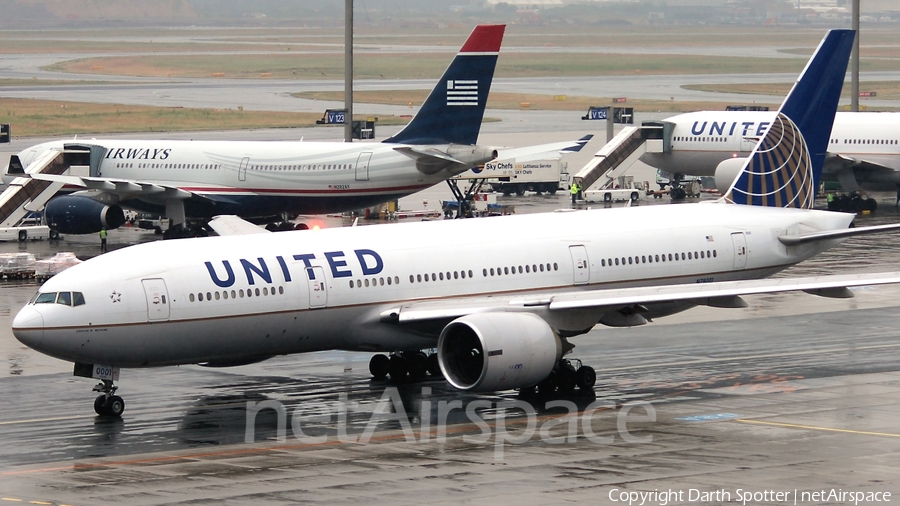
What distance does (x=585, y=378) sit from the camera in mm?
33469

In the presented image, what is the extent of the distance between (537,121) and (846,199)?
58.0 m

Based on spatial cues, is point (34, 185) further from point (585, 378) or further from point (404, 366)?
point (585, 378)

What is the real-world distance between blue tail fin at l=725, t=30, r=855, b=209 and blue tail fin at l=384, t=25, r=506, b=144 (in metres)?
19.4

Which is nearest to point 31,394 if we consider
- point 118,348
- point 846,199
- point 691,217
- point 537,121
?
point 118,348

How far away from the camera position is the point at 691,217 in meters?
38.8

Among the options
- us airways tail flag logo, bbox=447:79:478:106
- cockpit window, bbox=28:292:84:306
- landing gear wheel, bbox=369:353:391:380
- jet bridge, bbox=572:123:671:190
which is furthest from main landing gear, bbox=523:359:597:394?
jet bridge, bbox=572:123:671:190

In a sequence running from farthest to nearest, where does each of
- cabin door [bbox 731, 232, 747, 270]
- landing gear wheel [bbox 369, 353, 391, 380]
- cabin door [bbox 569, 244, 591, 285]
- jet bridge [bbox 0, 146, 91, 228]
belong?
jet bridge [bbox 0, 146, 91, 228] → cabin door [bbox 731, 232, 747, 270] → cabin door [bbox 569, 244, 591, 285] → landing gear wheel [bbox 369, 353, 391, 380]

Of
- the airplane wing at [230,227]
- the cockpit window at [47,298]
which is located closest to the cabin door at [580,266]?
the airplane wing at [230,227]

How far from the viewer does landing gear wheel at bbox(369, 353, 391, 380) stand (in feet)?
116

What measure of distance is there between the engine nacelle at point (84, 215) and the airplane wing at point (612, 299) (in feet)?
107

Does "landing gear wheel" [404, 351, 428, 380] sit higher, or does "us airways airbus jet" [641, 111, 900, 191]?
"us airways airbus jet" [641, 111, 900, 191]

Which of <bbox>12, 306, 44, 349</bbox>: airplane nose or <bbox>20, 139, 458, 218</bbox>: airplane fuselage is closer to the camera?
<bbox>12, 306, 44, 349</bbox>: airplane nose

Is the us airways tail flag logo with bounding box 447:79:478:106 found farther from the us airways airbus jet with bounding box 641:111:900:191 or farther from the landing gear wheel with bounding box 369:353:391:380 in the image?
the landing gear wheel with bounding box 369:353:391:380

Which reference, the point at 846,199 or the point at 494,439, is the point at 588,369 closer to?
the point at 494,439
